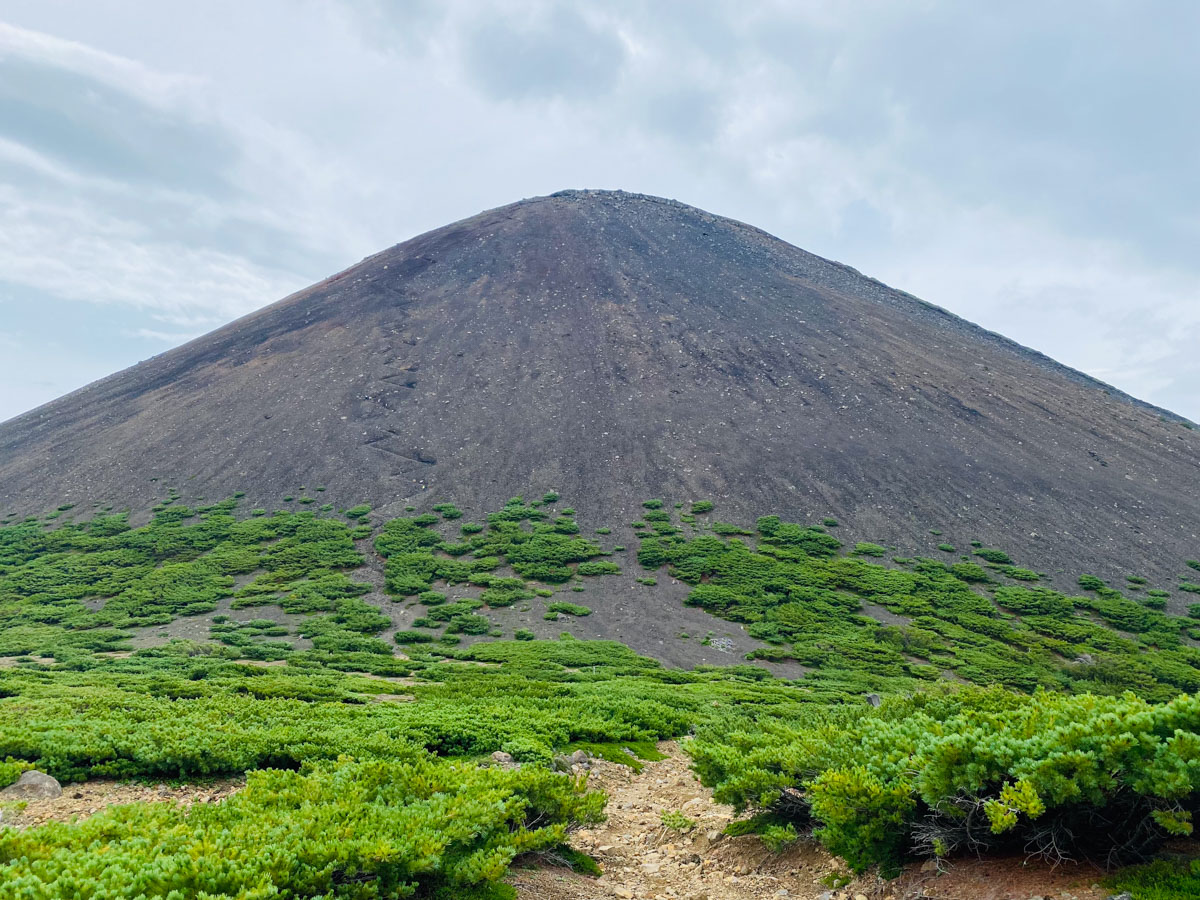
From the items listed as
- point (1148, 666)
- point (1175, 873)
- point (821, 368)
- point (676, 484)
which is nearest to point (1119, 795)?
point (1175, 873)

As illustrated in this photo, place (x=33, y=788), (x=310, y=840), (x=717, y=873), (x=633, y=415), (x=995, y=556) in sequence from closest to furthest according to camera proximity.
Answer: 1. (x=310, y=840)
2. (x=717, y=873)
3. (x=33, y=788)
4. (x=995, y=556)
5. (x=633, y=415)

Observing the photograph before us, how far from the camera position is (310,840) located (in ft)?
20.6

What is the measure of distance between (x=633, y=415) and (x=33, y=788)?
181ft

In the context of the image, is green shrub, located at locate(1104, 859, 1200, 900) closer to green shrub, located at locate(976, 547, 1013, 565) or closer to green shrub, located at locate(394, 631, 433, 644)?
green shrub, located at locate(394, 631, 433, 644)

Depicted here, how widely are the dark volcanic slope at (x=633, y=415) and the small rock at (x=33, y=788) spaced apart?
135ft

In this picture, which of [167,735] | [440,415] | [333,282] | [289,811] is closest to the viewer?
[289,811]

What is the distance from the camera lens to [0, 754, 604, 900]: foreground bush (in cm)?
552

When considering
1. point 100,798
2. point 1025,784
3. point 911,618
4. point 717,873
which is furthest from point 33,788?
point 911,618

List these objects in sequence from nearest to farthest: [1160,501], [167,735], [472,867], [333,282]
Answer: [472,867] → [167,735] → [1160,501] → [333,282]

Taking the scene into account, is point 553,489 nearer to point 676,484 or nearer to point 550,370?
point 676,484

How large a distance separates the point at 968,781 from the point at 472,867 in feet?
15.4

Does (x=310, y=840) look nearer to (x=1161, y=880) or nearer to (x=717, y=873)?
(x=717, y=873)

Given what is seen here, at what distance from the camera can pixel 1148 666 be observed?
33.5 m

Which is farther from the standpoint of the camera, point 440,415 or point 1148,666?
point 440,415
